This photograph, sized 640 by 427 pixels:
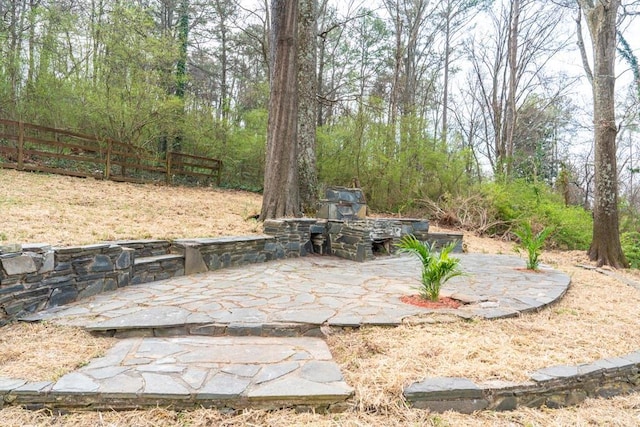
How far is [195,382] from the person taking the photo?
1.92 meters

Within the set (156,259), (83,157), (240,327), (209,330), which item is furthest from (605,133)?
(83,157)

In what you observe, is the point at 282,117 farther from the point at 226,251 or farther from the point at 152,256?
the point at 152,256

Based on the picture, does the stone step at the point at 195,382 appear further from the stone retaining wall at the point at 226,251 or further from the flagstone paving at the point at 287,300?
the stone retaining wall at the point at 226,251

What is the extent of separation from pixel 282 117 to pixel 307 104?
3.26 ft

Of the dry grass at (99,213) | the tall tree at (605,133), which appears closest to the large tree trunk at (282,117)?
the dry grass at (99,213)

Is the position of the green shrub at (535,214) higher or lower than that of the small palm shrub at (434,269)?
higher

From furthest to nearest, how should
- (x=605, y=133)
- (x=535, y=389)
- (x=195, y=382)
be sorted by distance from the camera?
(x=605, y=133)
(x=535, y=389)
(x=195, y=382)

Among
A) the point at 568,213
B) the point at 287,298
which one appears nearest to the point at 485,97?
the point at 568,213

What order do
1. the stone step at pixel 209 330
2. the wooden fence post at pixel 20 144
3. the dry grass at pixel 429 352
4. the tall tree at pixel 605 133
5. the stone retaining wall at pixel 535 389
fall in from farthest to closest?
the wooden fence post at pixel 20 144 < the tall tree at pixel 605 133 < the stone step at pixel 209 330 < the stone retaining wall at pixel 535 389 < the dry grass at pixel 429 352

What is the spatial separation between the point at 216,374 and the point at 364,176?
8864mm

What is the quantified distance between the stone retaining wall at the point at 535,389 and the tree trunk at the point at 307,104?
17.8 ft

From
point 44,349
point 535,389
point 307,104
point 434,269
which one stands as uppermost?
point 307,104

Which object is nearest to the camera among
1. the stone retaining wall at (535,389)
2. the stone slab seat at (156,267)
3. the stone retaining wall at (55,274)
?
the stone retaining wall at (535,389)

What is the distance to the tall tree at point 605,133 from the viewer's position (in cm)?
616
